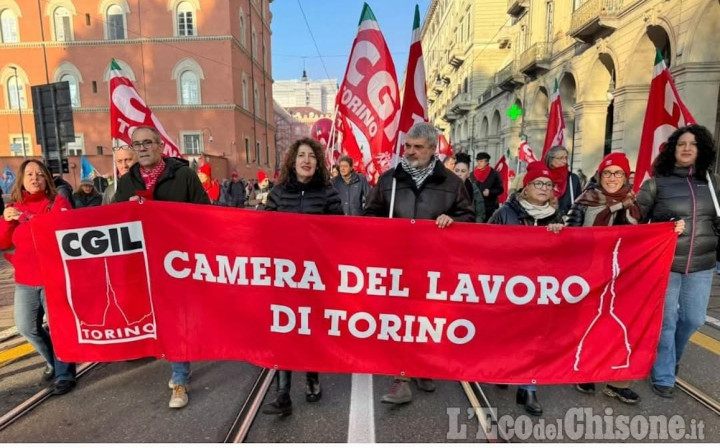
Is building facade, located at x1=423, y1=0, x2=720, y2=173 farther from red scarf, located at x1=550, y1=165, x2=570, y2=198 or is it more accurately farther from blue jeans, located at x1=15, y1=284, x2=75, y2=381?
blue jeans, located at x1=15, y1=284, x2=75, y2=381

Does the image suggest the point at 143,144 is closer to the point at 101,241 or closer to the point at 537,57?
the point at 101,241

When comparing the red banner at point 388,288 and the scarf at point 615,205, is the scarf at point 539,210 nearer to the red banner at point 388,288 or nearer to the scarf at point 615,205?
the red banner at point 388,288

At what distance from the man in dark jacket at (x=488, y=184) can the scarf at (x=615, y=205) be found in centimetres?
435

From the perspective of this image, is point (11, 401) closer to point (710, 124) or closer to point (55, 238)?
point (55, 238)

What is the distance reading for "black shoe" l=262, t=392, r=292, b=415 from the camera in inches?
121

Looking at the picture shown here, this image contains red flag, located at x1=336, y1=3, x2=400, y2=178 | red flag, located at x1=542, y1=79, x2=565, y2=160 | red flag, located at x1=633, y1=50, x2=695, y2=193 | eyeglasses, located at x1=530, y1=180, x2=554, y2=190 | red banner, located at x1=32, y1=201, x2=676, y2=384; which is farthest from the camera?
red flag, located at x1=542, y1=79, x2=565, y2=160

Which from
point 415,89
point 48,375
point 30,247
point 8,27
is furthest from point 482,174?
point 8,27

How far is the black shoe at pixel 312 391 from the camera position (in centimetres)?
328

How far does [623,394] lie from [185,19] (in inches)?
1467

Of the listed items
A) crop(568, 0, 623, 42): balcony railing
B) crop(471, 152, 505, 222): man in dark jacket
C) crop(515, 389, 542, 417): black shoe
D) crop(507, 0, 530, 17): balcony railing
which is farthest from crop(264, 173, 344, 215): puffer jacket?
crop(507, 0, 530, 17): balcony railing

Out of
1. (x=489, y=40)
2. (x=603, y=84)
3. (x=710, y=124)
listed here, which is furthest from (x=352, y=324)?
(x=489, y=40)

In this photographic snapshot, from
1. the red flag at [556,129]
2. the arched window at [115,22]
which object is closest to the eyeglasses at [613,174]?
the red flag at [556,129]

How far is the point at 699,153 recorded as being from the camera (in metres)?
3.22

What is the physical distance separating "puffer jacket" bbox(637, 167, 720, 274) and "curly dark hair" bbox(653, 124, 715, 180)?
0.07 metres
